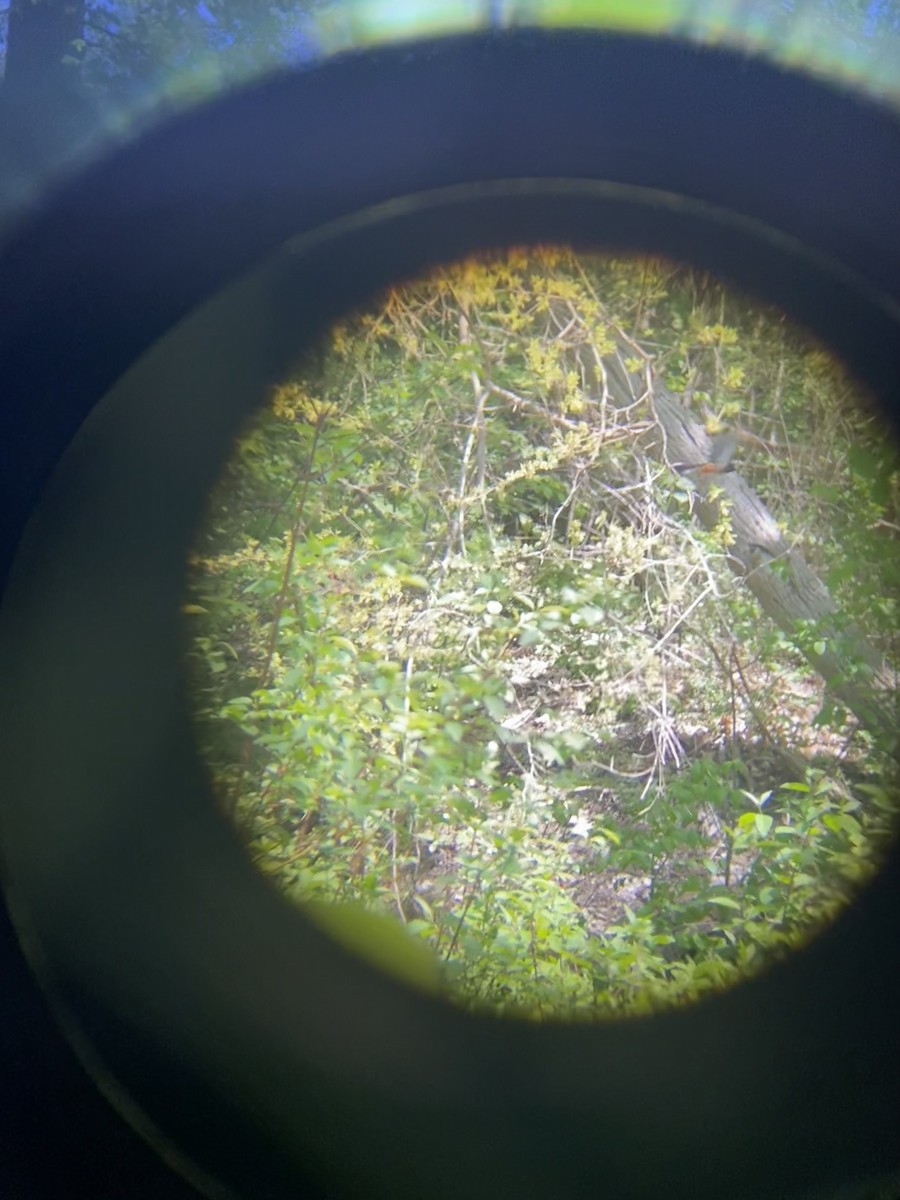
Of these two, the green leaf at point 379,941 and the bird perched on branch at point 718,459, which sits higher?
the bird perched on branch at point 718,459

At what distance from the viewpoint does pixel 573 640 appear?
41.1 inches

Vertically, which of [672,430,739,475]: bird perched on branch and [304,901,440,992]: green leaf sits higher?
[672,430,739,475]: bird perched on branch

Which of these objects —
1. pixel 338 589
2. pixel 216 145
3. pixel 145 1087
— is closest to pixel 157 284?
pixel 216 145

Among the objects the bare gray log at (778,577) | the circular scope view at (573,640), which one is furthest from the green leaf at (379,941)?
the bare gray log at (778,577)

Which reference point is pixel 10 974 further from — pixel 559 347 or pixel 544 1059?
pixel 559 347

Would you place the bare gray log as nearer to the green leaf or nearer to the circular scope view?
the circular scope view

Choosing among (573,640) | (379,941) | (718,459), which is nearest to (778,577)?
(718,459)

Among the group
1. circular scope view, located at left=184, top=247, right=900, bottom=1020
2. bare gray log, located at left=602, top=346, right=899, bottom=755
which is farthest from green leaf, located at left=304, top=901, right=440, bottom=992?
bare gray log, located at left=602, top=346, right=899, bottom=755

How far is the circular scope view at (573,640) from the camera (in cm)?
100

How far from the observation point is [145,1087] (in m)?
0.84

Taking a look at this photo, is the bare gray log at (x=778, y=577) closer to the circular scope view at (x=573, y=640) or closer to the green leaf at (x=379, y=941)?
the circular scope view at (x=573, y=640)

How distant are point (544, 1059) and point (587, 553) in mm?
607

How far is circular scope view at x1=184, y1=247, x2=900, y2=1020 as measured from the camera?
997 mm

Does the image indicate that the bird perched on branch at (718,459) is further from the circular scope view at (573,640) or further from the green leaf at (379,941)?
the green leaf at (379,941)
